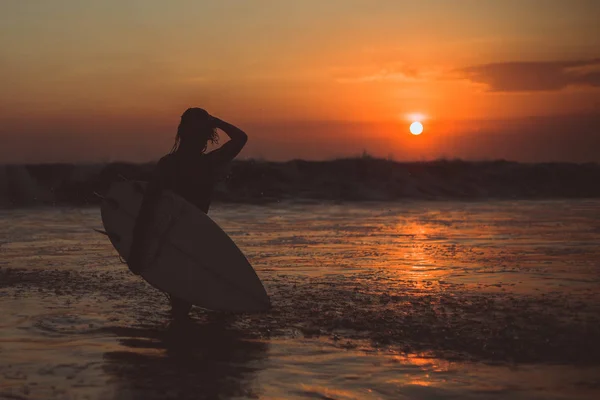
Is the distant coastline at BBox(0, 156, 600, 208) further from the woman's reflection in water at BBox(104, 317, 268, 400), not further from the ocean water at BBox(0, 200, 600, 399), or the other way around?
the woman's reflection in water at BBox(104, 317, 268, 400)

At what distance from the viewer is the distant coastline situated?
28.7m

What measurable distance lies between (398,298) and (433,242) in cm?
541

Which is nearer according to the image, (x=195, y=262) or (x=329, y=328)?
(x=329, y=328)

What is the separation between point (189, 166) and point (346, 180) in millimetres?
26135

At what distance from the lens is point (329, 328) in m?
6.04

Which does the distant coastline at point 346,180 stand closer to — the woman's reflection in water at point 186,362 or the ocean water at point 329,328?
the ocean water at point 329,328

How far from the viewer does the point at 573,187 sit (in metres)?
32.7

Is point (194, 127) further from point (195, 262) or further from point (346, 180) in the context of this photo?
point (346, 180)

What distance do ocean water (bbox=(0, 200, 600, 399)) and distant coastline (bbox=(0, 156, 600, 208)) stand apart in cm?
1649

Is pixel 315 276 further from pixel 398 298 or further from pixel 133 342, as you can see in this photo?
pixel 133 342

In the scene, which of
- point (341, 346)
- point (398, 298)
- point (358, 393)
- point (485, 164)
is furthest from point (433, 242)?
point (485, 164)

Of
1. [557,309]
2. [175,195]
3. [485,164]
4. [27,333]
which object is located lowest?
[27,333]

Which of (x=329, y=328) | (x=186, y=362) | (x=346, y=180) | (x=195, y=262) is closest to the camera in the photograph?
(x=186, y=362)

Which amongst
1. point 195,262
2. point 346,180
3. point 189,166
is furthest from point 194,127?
point 346,180
